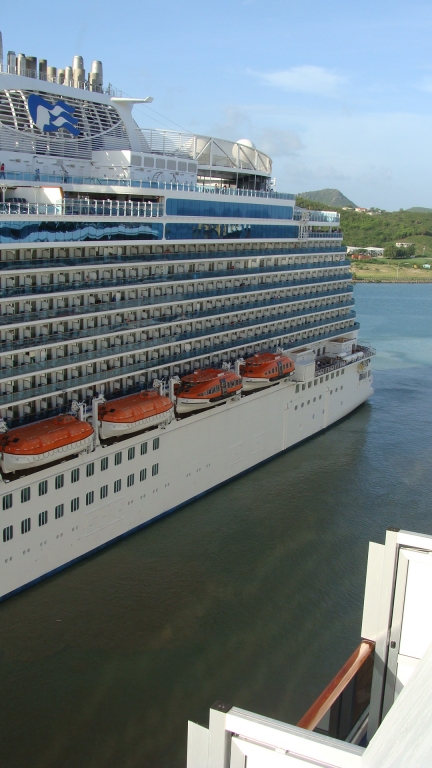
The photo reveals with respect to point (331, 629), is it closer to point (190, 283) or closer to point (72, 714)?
point (72, 714)

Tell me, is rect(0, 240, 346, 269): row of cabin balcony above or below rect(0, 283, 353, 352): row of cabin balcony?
A: above

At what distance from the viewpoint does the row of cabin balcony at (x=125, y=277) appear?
1862 centimetres

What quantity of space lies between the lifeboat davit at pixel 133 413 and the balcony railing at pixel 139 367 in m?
0.76

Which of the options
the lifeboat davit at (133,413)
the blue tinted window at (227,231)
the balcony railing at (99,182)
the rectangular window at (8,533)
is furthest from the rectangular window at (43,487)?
the blue tinted window at (227,231)

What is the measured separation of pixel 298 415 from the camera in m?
30.8

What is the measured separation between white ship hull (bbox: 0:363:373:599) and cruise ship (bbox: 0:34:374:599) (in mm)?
59

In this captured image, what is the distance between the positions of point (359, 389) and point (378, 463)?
8.19 m

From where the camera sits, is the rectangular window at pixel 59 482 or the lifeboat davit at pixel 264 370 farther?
the lifeboat davit at pixel 264 370

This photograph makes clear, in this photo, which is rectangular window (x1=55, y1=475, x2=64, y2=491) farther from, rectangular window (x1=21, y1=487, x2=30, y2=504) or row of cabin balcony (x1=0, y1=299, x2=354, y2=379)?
row of cabin balcony (x1=0, y1=299, x2=354, y2=379)

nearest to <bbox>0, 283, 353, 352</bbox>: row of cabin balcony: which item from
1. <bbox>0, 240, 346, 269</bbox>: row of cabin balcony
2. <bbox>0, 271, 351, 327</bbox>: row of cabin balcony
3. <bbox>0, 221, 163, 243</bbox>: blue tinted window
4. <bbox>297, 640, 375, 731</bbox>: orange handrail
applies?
<bbox>0, 271, 351, 327</bbox>: row of cabin balcony

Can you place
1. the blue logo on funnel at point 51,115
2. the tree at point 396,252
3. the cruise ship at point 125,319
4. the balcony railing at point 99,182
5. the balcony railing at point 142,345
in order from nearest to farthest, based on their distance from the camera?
the balcony railing at point 142,345 → the cruise ship at point 125,319 → the balcony railing at point 99,182 → the blue logo on funnel at point 51,115 → the tree at point 396,252

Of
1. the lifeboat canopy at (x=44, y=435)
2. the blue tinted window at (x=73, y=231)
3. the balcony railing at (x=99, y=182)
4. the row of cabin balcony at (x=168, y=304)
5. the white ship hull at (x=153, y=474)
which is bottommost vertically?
the white ship hull at (x=153, y=474)

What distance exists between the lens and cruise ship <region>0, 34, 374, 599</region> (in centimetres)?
1847

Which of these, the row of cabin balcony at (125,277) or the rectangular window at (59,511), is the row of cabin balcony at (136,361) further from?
the rectangular window at (59,511)
